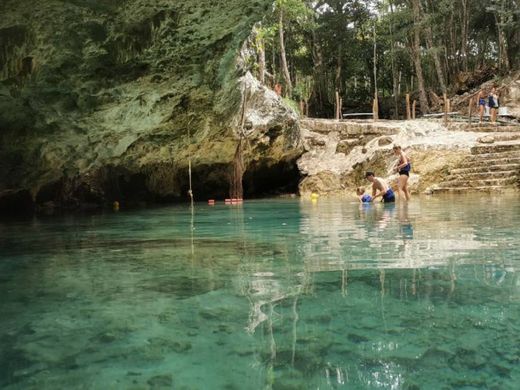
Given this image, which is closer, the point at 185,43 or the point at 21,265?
the point at 21,265

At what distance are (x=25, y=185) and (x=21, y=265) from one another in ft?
29.4

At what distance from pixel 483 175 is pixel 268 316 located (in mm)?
14788

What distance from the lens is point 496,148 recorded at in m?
16.5

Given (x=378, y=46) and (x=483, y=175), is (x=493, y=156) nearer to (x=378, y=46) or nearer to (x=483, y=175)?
(x=483, y=175)

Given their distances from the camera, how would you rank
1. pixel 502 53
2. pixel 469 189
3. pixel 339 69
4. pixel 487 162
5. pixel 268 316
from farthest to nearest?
pixel 339 69 → pixel 502 53 → pixel 487 162 → pixel 469 189 → pixel 268 316

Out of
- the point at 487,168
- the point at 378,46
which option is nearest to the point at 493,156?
the point at 487,168

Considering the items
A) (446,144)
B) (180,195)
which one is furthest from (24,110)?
(446,144)

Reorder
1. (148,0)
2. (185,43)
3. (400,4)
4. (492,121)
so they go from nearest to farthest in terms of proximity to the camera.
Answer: (148,0) → (185,43) → (492,121) → (400,4)

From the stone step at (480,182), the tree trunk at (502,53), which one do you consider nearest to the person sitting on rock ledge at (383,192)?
the stone step at (480,182)

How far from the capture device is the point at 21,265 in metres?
4.59

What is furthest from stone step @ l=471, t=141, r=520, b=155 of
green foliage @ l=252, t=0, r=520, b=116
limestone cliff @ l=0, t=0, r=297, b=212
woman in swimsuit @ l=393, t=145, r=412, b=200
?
green foliage @ l=252, t=0, r=520, b=116

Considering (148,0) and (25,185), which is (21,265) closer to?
(148,0)

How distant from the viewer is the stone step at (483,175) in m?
15.1

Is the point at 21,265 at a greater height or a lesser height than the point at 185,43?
lesser
